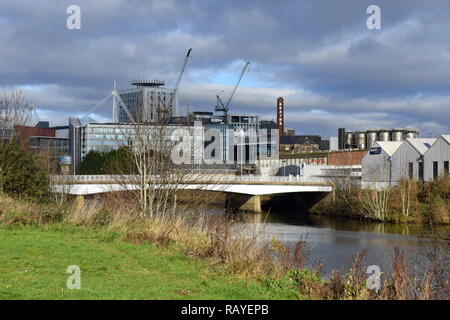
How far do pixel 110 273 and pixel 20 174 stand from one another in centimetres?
1916

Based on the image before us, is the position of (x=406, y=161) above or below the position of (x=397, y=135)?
below

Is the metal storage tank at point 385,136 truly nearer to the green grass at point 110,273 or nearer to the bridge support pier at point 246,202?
the bridge support pier at point 246,202

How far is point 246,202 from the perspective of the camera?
248 feet

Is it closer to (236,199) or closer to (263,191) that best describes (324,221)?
(263,191)

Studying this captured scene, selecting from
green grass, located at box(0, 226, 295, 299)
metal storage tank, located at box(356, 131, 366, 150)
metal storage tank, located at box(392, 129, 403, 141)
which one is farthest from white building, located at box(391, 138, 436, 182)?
metal storage tank, located at box(356, 131, 366, 150)

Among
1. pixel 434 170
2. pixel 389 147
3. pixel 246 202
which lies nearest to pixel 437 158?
pixel 434 170

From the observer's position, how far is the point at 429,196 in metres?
56.7

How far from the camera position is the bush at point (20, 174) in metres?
29.4

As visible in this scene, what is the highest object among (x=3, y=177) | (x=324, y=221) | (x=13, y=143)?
(x=13, y=143)

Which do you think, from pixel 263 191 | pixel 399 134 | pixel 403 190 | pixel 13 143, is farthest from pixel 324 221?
pixel 399 134

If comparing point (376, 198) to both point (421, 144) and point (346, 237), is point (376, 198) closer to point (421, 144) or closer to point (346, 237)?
point (346, 237)

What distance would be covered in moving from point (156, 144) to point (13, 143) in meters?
10.4

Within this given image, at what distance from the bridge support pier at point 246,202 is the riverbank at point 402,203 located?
39.4 ft
